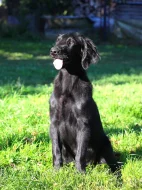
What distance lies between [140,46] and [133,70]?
30.8 feet

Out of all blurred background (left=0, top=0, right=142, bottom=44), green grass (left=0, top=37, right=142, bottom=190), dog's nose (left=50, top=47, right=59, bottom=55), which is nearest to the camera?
green grass (left=0, top=37, right=142, bottom=190)

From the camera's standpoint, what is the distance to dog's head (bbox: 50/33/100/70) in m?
4.18

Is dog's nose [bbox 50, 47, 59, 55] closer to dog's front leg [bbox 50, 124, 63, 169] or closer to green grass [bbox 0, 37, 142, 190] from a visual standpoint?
dog's front leg [bbox 50, 124, 63, 169]

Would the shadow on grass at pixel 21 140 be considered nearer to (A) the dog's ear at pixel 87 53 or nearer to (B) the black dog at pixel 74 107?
(B) the black dog at pixel 74 107

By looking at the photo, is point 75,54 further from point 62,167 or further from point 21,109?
point 21,109

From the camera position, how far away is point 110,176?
13.3 ft

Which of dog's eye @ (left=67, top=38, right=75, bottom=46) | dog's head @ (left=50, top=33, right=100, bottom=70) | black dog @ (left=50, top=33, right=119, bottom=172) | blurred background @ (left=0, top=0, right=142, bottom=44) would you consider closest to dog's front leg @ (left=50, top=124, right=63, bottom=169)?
black dog @ (left=50, top=33, right=119, bottom=172)

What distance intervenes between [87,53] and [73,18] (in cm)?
2273

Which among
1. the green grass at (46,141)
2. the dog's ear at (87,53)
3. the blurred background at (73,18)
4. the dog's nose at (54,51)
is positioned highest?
the dog's nose at (54,51)

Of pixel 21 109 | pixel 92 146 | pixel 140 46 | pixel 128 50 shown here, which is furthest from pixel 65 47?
pixel 140 46

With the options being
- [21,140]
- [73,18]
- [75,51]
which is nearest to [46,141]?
[21,140]

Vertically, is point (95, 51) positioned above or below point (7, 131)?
above

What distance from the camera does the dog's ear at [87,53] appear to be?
4.30 meters

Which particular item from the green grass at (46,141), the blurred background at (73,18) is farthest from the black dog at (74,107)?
the blurred background at (73,18)
